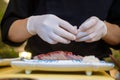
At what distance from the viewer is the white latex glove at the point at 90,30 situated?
3.08 feet

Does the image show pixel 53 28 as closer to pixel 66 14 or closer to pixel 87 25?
pixel 87 25

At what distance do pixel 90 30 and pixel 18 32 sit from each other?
286 mm

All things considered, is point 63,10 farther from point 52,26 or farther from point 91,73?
point 91,73

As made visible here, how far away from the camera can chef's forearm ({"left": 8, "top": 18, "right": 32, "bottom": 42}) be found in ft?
3.63

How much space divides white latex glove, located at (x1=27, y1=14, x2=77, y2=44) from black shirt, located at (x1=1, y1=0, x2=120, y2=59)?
0.14 meters

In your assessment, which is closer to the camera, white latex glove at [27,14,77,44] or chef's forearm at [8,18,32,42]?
white latex glove at [27,14,77,44]

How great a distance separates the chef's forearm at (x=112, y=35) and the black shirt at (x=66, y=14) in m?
0.04

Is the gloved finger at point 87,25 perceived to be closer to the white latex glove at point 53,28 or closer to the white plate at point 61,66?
the white latex glove at point 53,28

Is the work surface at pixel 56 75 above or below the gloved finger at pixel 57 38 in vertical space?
below

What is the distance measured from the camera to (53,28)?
0.95 meters

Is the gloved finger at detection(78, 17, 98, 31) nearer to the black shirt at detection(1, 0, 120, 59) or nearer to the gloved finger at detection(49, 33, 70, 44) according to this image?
the gloved finger at detection(49, 33, 70, 44)

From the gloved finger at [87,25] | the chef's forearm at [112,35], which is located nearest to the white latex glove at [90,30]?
the gloved finger at [87,25]

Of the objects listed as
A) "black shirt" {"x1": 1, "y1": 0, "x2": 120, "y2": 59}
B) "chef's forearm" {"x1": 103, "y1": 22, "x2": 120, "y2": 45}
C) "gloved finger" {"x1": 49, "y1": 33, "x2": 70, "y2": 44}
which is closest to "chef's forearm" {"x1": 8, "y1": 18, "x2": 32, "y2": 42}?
"black shirt" {"x1": 1, "y1": 0, "x2": 120, "y2": 59}

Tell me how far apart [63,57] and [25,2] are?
0.40 meters
